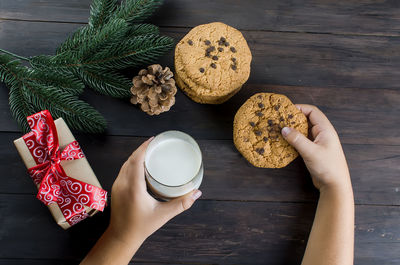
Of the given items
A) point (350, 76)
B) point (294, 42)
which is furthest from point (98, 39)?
Result: point (350, 76)

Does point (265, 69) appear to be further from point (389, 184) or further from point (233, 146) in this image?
point (389, 184)

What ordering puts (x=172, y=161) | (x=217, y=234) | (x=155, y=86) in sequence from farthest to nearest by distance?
(x=217, y=234) → (x=155, y=86) → (x=172, y=161)

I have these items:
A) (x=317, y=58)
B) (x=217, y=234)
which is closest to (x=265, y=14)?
(x=317, y=58)

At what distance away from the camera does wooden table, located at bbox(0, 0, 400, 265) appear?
3.65ft

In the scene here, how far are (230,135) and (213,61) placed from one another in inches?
11.8

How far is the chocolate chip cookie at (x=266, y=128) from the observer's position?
102 cm

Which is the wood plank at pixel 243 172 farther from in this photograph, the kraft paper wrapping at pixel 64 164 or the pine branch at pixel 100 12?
the pine branch at pixel 100 12

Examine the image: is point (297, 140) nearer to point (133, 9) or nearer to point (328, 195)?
point (328, 195)

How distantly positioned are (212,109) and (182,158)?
1.08 ft

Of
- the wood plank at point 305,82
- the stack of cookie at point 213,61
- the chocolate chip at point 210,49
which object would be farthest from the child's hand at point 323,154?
the chocolate chip at point 210,49

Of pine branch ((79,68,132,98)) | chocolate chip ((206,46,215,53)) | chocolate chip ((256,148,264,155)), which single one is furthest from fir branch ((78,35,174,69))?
chocolate chip ((256,148,264,155))

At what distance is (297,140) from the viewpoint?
0.99 meters

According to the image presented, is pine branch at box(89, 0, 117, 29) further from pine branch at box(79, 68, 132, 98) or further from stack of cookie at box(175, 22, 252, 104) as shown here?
stack of cookie at box(175, 22, 252, 104)

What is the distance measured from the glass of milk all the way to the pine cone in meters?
0.17
